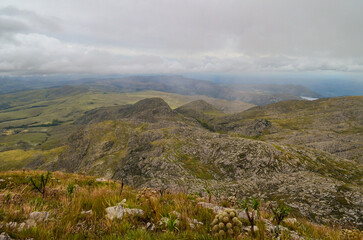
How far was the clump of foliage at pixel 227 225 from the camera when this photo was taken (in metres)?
4.15

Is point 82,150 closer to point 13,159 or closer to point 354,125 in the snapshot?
point 13,159

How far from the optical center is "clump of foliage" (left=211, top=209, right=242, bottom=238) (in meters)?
4.15

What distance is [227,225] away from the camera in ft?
13.6

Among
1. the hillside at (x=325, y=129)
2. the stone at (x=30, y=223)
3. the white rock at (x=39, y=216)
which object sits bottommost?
the hillside at (x=325, y=129)

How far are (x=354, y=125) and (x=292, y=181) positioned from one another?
158145 mm

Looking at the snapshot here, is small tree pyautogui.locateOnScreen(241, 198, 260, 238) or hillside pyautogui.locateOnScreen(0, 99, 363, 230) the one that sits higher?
small tree pyautogui.locateOnScreen(241, 198, 260, 238)

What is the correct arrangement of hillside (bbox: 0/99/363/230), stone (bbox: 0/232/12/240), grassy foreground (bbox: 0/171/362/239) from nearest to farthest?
stone (bbox: 0/232/12/240) < grassy foreground (bbox: 0/171/362/239) < hillside (bbox: 0/99/363/230)

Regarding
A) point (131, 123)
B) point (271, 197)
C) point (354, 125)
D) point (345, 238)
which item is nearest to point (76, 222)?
point (345, 238)

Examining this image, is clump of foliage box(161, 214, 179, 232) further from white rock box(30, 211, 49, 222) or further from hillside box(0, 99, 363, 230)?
hillside box(0, 99, 363, 230)

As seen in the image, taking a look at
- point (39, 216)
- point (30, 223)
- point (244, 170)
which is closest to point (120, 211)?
point (39, 216)

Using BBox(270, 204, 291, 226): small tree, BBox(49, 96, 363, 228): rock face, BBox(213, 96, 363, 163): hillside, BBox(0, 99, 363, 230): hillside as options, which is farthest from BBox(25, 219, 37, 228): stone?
BBox(213, 96, 363, 163): hillside

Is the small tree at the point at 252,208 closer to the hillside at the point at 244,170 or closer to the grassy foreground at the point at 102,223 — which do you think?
the grassy foreground at the point at 102,223

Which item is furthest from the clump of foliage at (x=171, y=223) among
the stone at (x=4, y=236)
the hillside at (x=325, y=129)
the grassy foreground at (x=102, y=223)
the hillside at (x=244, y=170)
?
the hillside at (x=325, y=129)

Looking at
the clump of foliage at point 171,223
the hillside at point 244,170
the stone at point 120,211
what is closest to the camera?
the clump of foliage at point 171,223
